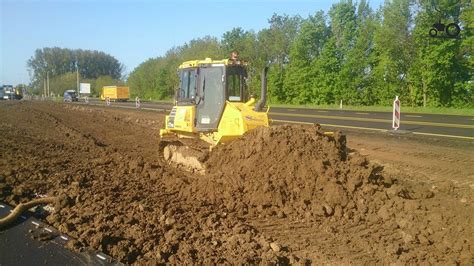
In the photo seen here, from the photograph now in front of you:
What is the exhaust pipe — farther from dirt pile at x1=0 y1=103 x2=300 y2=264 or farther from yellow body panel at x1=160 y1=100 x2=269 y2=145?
dirt pile at x1=0 y1=103 x2=300 y2=264

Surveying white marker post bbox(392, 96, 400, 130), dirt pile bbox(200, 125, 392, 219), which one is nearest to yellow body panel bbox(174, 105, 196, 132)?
dirt pile bbox(200, 125, 392, 219)

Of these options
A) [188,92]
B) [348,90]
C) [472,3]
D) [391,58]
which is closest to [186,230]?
[188,92]

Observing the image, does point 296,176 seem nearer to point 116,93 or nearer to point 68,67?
point 116,93

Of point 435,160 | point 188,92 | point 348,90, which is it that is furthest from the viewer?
point 348,90

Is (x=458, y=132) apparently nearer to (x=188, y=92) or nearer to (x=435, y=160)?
(x=435, y=160)

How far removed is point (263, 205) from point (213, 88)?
12.2 feet

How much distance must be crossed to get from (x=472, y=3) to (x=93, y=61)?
114 meters

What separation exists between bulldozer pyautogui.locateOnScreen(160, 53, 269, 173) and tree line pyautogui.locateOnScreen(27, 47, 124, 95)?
311 ft

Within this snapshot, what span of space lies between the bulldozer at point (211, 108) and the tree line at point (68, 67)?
94.8 metres

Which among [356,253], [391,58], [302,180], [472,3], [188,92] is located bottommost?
[356,253]

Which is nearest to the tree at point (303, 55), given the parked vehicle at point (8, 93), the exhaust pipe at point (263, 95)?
the parked vehicle at point (8, 93)

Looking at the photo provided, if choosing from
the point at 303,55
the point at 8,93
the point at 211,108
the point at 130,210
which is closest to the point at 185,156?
the point at 211,108

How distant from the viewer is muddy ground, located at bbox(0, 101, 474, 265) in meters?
5.04

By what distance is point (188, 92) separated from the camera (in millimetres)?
10109
